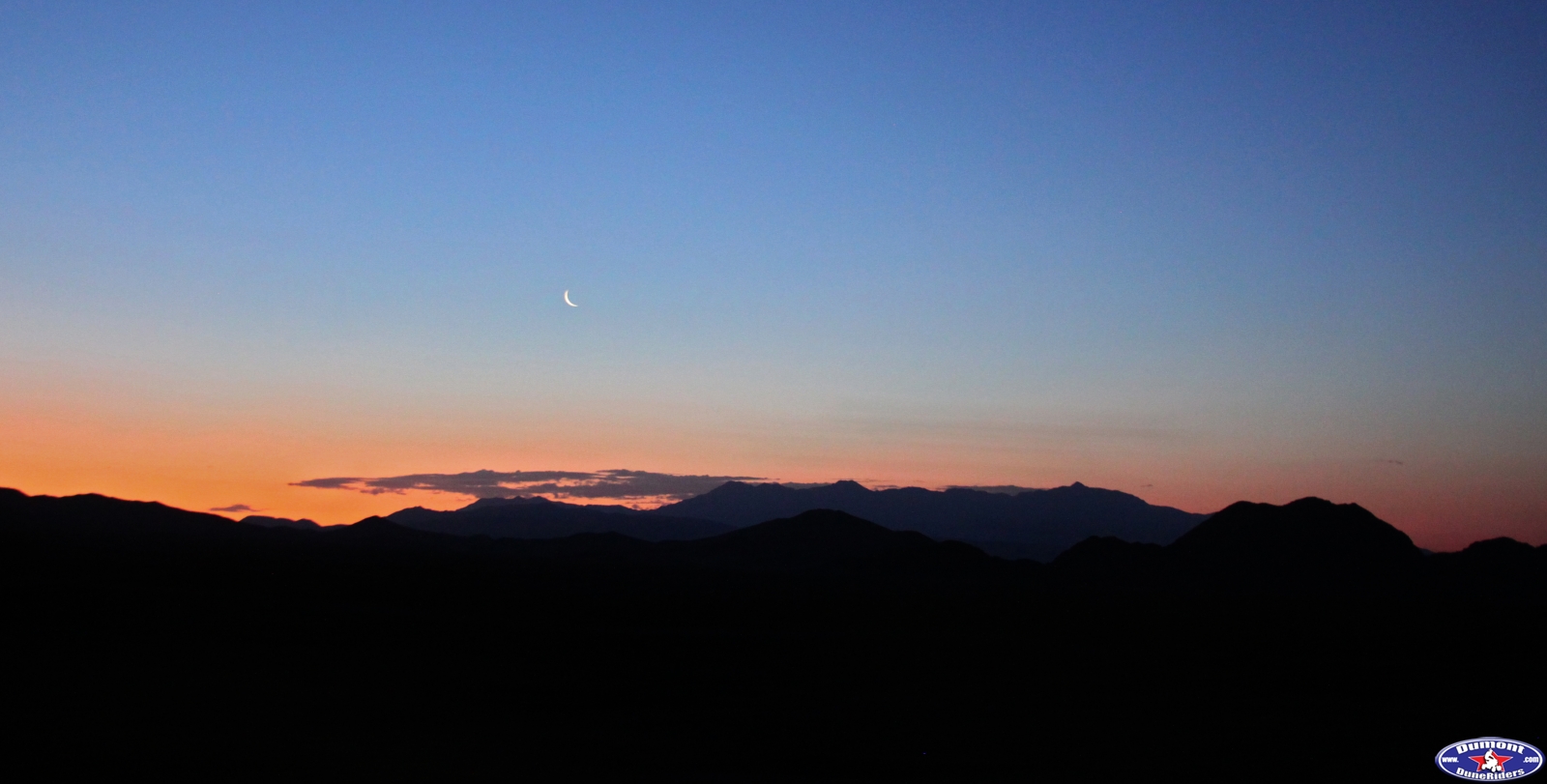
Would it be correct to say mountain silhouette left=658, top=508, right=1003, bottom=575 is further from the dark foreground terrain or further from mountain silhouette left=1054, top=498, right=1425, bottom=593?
the dark foreground terrain

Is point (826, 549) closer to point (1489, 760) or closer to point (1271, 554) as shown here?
point (1271, 554)

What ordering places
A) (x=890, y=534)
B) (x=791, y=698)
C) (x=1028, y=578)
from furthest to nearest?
(x=890, y=534) < (x=1028, y=578) < (x=791, y=698)

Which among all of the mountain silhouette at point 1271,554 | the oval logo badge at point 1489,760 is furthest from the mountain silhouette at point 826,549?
the oval logo badge at point 1489,760

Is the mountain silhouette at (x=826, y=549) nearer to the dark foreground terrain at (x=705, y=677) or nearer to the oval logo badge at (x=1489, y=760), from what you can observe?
the dark foreground terrain at (x=705, y=677)

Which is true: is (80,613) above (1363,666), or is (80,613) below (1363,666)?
above

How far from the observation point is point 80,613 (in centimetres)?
3900

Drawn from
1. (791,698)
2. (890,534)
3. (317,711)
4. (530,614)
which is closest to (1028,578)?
(890,534)

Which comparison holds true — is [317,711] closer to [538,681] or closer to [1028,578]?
[538,681]

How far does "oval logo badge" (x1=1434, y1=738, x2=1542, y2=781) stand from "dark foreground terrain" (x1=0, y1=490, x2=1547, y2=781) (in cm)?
73

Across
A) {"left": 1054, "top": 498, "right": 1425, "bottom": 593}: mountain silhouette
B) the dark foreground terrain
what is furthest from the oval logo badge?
{"left": 1054, "top": 498, "right": 1425, "bottom": 593}: mountain silhouette

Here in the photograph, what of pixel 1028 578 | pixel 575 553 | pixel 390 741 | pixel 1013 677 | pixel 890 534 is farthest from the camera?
pixel 890 534

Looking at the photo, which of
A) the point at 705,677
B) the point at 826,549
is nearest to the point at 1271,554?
the point at 826,549

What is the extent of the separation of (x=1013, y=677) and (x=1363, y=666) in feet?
61.8

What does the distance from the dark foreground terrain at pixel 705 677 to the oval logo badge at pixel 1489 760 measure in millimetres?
728
